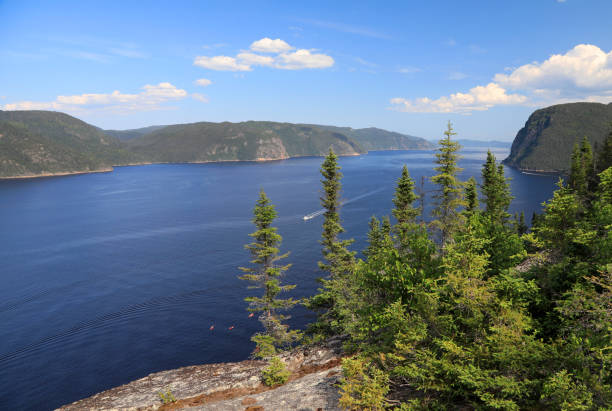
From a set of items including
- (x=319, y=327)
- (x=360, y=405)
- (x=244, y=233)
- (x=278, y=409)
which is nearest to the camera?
(x=360, y=405)

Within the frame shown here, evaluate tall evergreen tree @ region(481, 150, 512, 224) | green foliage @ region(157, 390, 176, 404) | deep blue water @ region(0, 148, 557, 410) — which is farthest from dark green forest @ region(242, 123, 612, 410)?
deep blue water @ region(0, 148, 557, 410)

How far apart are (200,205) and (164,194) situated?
4489cm

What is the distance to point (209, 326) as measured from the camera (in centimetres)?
5525

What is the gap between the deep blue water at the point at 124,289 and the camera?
45.5m

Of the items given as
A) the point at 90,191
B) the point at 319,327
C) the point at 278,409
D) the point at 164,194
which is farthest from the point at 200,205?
the point at 278,409

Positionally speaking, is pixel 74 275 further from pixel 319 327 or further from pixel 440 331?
pixel 440 331

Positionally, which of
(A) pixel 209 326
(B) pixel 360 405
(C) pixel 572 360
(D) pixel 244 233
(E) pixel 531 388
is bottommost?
(A) pixel 209 326

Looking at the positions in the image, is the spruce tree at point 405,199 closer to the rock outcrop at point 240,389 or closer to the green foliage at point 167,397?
the rock outcrop at point 240,389

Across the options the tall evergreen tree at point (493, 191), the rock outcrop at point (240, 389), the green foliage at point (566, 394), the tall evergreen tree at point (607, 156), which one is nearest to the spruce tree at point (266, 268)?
the rock outcrop at point (240, 389)

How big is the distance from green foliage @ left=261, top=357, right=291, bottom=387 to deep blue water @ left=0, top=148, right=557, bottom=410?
25.6 metres

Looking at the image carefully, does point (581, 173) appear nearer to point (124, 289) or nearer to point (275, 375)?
point (275, 375)

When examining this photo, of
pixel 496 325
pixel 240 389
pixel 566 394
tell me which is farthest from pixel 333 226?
pixel 566 394

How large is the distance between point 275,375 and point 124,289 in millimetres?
57051

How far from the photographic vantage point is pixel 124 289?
6756cm
